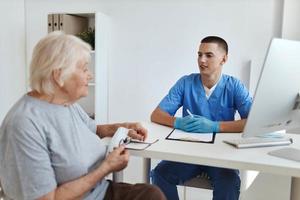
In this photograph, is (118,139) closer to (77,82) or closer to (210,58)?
(77,82)

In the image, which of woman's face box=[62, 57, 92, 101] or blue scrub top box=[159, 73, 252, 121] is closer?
woman's face box=[62, 57, 92, 101]

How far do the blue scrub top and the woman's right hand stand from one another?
2.18ft

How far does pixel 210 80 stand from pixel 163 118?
0.41 metres

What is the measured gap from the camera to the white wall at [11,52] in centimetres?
286

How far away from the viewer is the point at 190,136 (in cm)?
138

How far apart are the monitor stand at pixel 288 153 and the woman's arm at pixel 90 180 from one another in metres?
0.54

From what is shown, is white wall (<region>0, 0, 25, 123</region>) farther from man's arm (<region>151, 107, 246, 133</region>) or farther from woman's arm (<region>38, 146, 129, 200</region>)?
woman's arm (<region>38, 146, 129, 200</region>)

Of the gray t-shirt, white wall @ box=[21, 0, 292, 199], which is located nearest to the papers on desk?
the gray t-shirt

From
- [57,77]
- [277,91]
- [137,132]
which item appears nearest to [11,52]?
[137,132]

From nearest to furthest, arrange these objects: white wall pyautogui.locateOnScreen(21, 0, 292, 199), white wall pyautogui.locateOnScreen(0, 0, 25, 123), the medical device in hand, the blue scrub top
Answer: the medical device in hand
the blue scrub top
white wall pyautogui.locateOnScreen(21, 0, 292, 199)
white wall pyautogui.locateOnScreen(0, 0, 25, 123)

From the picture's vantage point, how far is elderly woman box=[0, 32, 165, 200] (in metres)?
0.92

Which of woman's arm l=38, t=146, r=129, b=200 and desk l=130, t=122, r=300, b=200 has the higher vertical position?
desk l=130, t=122, r=300, b=200

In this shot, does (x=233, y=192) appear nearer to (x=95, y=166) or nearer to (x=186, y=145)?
(x=186, y=145)

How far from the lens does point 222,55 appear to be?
74.3 inches
